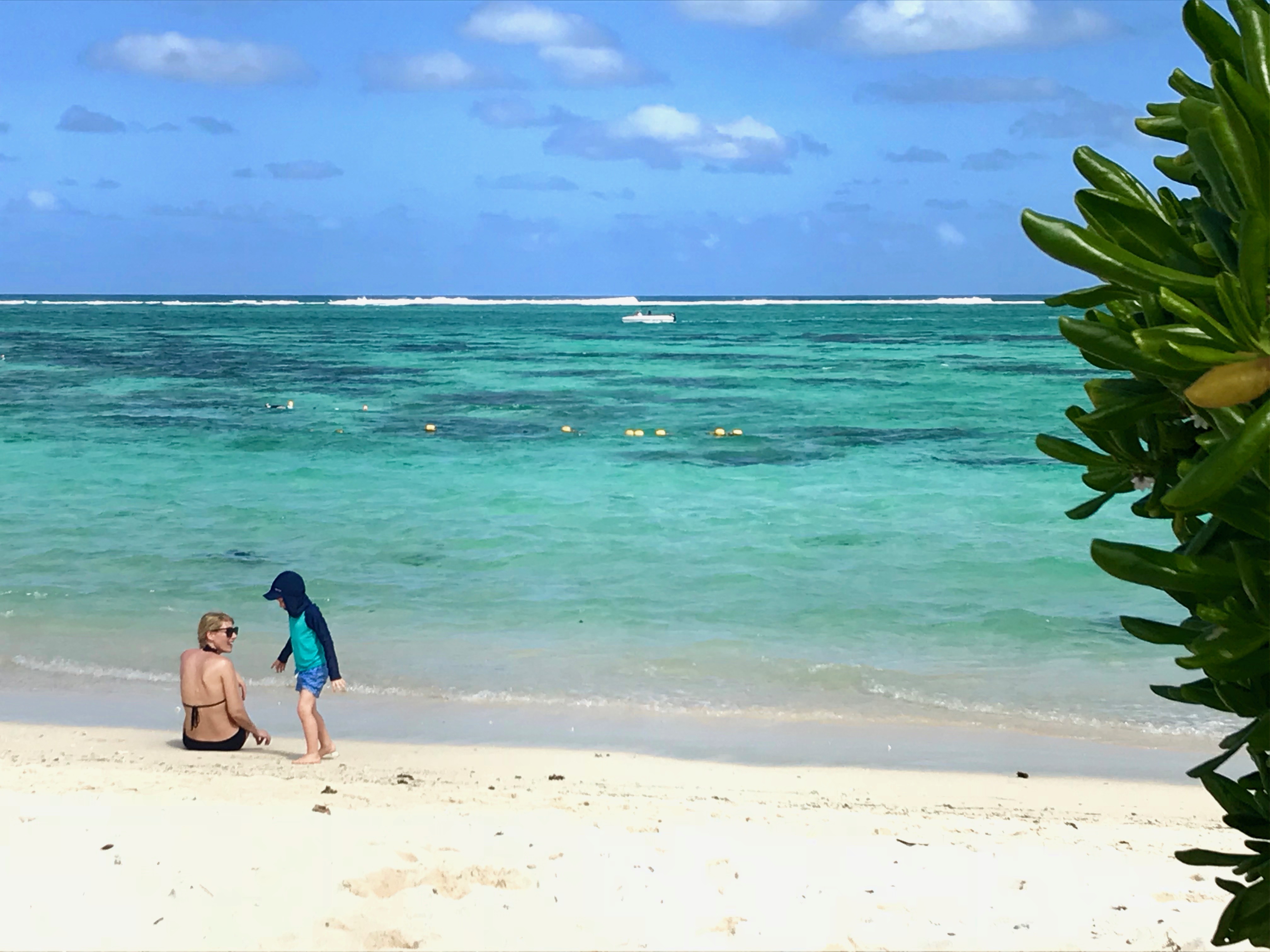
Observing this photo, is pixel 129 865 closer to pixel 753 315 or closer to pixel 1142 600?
pixel 1142 600

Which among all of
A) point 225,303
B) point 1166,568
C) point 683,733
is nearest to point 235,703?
point 683,733

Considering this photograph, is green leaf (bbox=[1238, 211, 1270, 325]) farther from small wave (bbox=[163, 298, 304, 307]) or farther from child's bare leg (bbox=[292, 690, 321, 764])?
small wave (bbox=[163, 298, 304, 307])

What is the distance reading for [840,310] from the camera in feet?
431

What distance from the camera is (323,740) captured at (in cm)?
706

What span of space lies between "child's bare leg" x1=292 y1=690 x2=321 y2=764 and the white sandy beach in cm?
15

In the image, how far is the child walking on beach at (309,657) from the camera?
6.93 metres

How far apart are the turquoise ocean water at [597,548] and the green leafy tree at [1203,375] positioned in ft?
21.5

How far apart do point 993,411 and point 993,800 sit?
22.4 meters

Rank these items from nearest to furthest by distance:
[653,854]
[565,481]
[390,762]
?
1. [653,854]
2. [390,762]
3. [565,481]

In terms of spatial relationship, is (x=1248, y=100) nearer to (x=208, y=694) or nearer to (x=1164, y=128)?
(x=1164, y=128)

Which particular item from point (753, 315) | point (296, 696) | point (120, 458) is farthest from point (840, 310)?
point (296, 696)

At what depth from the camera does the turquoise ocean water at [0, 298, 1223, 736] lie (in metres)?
8.84

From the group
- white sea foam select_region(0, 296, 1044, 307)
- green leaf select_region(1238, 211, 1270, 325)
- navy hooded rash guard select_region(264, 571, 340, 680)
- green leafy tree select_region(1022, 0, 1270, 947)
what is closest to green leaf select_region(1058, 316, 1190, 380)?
green leafy tree select_region(1022, 0, 1270, 947)

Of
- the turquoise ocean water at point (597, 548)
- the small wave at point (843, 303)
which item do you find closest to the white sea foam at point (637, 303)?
the small wave at point (843, 303)
